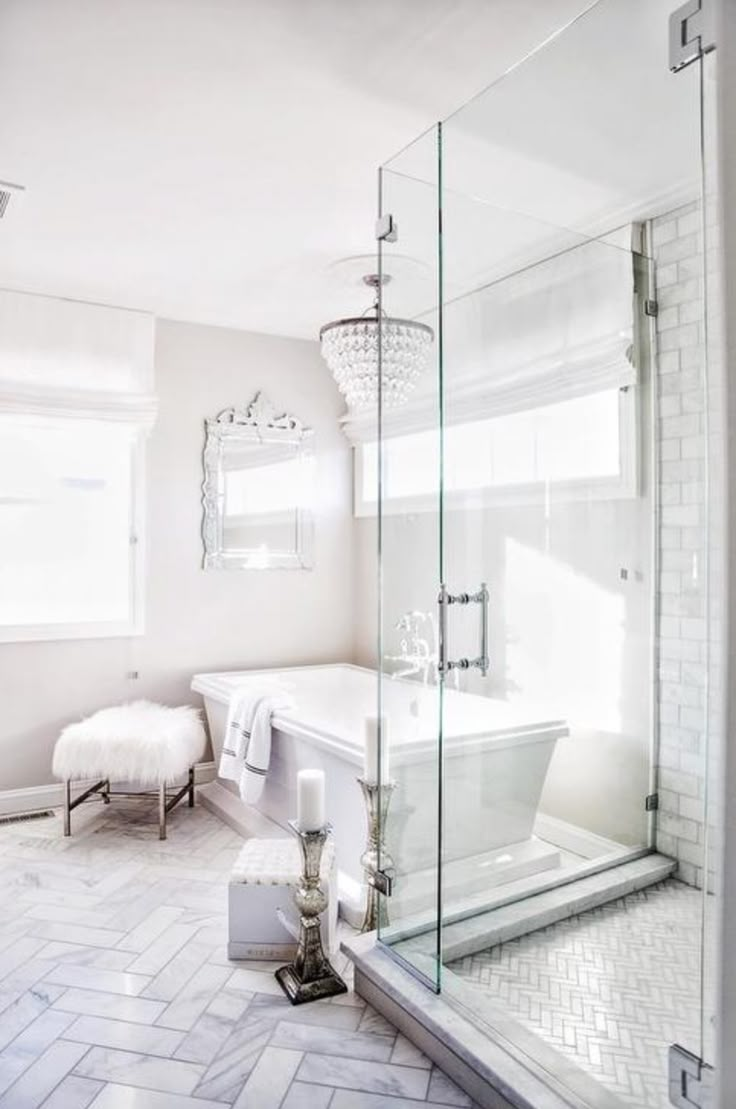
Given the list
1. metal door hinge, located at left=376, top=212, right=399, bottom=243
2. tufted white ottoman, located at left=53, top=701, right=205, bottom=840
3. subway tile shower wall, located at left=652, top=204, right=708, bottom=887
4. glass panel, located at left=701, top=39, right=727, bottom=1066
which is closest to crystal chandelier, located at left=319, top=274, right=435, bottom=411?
metal door hinge, located at left=376, top=212, right=399, bottom=243

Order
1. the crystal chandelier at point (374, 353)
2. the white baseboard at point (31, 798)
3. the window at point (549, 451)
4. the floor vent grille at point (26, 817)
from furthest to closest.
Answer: the white baseboard at point (31, 798) < the floor vent grille at point (26, 817) < the window at point (549, 451) < the crystal chandelier at point (374, 353)

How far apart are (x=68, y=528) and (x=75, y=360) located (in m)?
0.89

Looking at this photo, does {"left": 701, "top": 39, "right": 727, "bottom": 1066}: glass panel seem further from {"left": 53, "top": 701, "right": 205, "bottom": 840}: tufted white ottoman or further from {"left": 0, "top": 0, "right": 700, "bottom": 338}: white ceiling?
{"left": 53, "top": 701, "right": 205, "bottom": 840}: tufted white ottoman

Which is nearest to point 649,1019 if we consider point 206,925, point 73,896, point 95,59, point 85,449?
point 206,925

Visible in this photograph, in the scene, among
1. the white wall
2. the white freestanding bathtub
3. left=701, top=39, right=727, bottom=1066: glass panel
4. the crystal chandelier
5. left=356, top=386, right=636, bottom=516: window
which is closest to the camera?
left=701, top=39, right=727, bottom=1066: glass panel

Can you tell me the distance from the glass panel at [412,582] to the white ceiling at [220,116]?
0.23m

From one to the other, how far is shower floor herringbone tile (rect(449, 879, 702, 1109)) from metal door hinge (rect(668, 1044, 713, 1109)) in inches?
3.1

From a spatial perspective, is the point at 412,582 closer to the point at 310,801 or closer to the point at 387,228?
the point at 310,801

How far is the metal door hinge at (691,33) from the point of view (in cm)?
138

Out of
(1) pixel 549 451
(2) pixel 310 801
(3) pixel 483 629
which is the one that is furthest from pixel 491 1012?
(1) pixel 549 451

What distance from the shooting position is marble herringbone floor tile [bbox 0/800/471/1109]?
1.85 m

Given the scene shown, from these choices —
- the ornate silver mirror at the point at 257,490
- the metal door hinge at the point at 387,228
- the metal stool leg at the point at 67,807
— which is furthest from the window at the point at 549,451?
the metal stool leg at the point at 67,807

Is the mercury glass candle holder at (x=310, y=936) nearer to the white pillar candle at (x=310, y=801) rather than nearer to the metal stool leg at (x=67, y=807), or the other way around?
the white pillar candle at (x=310, y=801)

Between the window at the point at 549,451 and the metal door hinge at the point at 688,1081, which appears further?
the window at the point at 549,451
